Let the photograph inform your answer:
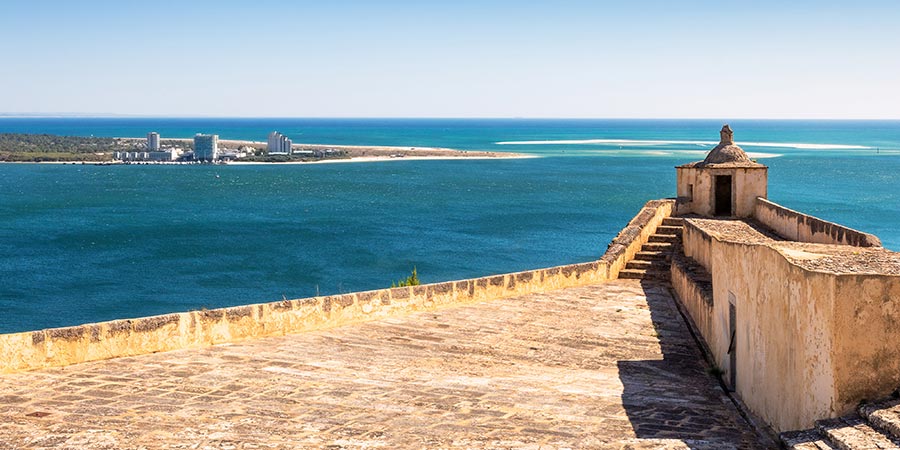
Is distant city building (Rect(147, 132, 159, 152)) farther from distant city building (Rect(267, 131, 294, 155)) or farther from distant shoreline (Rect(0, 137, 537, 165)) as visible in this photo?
distant city building (Rect(267, 131, 294, 155))

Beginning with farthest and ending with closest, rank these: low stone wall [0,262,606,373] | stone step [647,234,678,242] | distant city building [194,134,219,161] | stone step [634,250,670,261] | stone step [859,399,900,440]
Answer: distant city building [194,134,219,161]
stone step [647,234,678,242]
stone step [634,250,670,261]
low stone wall [0,262,606,373]
stone step [859,399,900,440]

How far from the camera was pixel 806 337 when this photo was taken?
7141 millimetres

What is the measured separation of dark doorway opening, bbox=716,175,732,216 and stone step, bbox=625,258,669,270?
13.4 feet

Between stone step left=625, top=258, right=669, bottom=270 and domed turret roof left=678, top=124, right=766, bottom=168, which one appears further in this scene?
domed turret roof left=678, top=124, right=766, bottom=168

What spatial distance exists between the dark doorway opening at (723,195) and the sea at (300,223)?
18720 mm

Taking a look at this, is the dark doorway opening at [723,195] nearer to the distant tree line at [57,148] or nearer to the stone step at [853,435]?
the stone step at [853,435]

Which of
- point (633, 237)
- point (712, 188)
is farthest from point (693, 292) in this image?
point (712, 188)

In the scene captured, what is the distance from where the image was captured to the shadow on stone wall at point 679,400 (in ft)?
26.4

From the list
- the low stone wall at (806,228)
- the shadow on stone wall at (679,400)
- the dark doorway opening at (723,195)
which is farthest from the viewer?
the dark doorway opening at (723,195)

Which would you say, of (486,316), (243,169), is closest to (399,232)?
(486,316)

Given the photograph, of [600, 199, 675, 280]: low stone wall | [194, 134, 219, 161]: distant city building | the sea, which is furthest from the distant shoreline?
→ [600, 199, 675, 280]: low stone wall

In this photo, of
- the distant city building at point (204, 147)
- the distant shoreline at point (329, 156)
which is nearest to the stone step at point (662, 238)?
the distant shoreline at point (329, 156)

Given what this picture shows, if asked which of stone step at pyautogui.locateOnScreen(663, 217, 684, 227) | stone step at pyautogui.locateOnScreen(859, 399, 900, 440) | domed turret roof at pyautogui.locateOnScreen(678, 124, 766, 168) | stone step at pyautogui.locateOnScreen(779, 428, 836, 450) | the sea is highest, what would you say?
domed turret roof at pyautogui.locateOnScreen(678, 124, 766, 168)

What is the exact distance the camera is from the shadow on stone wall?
8.05 meters
